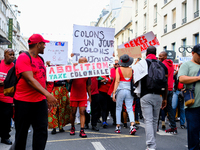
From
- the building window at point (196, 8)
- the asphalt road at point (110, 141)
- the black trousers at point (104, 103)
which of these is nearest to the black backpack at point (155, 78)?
the asphalt road at point (110, 141)

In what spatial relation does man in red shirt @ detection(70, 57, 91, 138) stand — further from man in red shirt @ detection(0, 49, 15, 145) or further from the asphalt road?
man in red shirt @ detection(0, 49, 15, 145)

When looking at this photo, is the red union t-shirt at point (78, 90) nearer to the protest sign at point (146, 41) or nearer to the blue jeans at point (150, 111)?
the blue jeans at point (150, 111)

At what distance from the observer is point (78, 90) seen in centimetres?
699

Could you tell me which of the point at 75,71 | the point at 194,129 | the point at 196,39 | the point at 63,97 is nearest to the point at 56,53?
the point at 63,97

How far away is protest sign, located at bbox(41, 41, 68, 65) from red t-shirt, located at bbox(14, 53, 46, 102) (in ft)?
15.3

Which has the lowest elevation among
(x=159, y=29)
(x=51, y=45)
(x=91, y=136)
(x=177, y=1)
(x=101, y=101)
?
(x=91, y=136)

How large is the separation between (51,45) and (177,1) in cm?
1946

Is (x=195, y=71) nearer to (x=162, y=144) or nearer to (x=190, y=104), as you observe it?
(x=190, y=104)

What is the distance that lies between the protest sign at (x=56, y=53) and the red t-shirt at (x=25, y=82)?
4.68m

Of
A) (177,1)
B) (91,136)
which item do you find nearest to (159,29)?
(177,1)

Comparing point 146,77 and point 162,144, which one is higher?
point 146,77

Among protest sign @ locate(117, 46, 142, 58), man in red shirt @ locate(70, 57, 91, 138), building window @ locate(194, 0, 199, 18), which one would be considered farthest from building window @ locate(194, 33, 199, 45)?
man in red shirt @ locate(70, 57, 91, 138)

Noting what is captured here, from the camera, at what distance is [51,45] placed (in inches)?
343

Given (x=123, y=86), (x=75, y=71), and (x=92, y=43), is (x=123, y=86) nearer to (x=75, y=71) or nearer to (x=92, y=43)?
(x=75, y=71)
